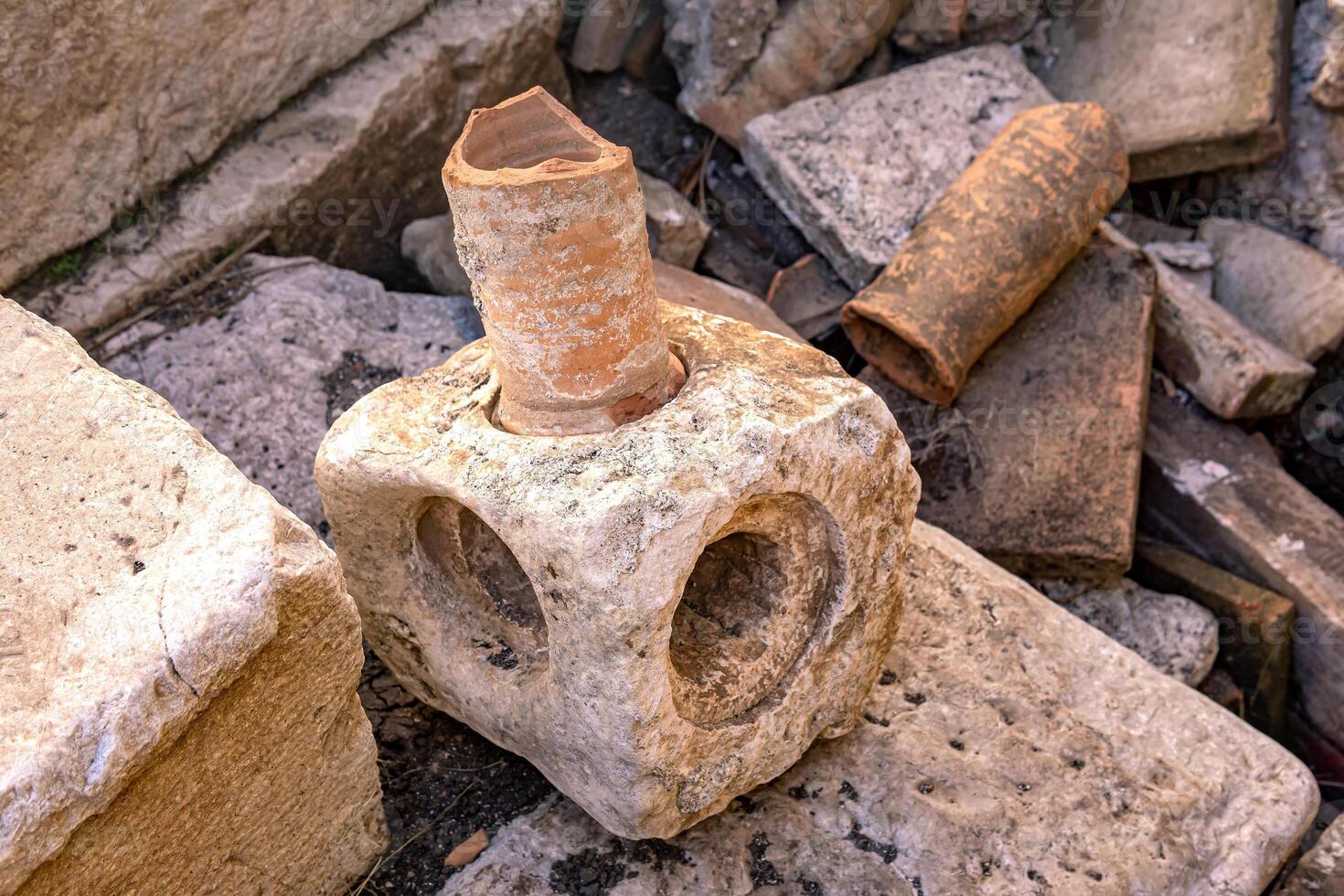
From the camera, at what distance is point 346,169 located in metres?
3.21

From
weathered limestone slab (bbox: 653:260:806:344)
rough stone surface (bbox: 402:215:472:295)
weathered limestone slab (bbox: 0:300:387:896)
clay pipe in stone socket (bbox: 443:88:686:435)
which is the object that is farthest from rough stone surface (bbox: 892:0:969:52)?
weathered limestone slab (bbox: 0:300:387:896)

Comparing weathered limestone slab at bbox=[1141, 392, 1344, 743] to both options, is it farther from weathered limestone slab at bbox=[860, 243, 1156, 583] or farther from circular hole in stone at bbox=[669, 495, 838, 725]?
circular hole in stone at bbox=[669, 495, 838, 725]

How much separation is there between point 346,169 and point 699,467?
2073 millimetres

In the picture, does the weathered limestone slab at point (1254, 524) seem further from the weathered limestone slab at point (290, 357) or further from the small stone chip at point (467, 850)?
the small stone chip at point (467, 850)

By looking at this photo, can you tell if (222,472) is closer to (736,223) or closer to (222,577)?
(222,577)

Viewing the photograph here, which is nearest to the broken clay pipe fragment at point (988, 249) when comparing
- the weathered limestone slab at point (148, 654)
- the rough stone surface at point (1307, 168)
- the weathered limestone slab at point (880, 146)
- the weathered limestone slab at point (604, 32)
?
the weathered limestone slab at point (880, 146)

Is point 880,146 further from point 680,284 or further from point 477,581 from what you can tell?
point 477,581

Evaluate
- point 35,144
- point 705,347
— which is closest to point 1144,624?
point 705,347

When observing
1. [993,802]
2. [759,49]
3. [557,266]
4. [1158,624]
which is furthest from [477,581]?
[759,49]

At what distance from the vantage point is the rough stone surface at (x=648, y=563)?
5.21ft

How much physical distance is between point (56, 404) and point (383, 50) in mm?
2029

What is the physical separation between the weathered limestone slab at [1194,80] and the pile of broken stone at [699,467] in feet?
0.06

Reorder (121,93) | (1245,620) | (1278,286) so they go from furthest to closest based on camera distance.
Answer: (1278,286) < (1245,620) < (121,93)

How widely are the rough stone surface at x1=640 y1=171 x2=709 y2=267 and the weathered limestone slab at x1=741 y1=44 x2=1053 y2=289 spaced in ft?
1.15
